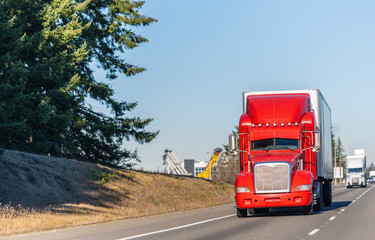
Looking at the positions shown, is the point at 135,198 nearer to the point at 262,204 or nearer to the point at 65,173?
the point at 65,173

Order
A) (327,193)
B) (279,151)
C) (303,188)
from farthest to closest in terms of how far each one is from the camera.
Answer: (327,193), (279,151), (303,188)

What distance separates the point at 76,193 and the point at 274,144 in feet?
43.9

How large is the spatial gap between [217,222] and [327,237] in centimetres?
687

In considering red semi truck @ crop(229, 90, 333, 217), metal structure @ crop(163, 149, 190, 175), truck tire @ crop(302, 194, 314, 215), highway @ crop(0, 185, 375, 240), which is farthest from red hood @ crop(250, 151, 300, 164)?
metal structure @ crop(163, 149, 190, 175)

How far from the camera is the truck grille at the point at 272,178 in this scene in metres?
21.7

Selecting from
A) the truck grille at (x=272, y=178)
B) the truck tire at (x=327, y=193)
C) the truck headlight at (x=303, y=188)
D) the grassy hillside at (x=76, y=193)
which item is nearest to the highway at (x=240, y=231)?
the truck headlight at (x=303, y=188)

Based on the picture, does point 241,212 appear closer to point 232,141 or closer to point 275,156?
point 275,156

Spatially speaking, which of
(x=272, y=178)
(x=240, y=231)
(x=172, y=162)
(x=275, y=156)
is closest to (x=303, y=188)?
(x=272, y=178)

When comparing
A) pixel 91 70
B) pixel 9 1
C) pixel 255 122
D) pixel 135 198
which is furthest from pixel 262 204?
pixel 91 70

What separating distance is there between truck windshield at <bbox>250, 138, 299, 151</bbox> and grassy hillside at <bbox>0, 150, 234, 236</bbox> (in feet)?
21.3

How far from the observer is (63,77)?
35406 millimetres

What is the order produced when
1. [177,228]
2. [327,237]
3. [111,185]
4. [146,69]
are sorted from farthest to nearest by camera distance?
[146,69]
[111,185]
[177,228]
[327,237]

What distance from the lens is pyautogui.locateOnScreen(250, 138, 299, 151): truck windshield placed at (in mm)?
23203

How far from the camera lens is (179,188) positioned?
42.0m
